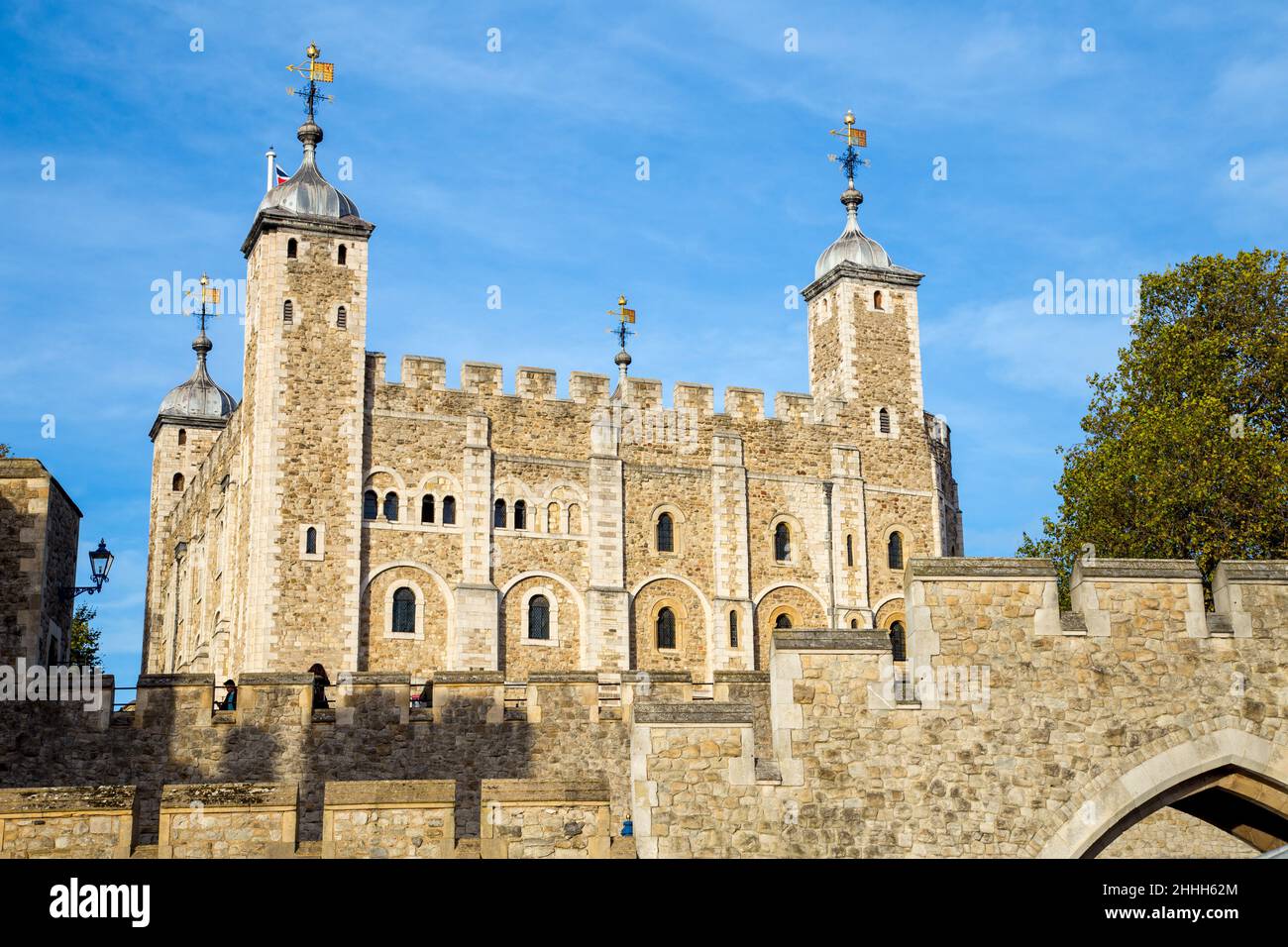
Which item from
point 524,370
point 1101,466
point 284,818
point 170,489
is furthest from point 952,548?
point 284,818

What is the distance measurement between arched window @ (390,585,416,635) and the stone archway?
2861cm

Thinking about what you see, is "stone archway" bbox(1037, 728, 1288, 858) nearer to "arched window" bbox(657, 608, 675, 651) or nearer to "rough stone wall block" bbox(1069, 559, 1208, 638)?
"rough stone wall block" bbox(1069, 559, 1208, 638)

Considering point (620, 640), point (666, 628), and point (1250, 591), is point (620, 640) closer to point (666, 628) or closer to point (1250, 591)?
point (666, 628)

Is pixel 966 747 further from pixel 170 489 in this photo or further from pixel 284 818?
pixel 170 489

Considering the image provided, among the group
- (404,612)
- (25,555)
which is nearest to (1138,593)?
(25,555)

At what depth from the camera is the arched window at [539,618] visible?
42500 mm

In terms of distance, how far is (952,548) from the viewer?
49.3m

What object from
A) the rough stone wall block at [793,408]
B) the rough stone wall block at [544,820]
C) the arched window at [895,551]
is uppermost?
the rough stone wall block at [793,408]

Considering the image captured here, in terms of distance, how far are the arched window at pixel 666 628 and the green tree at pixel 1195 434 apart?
12915mm

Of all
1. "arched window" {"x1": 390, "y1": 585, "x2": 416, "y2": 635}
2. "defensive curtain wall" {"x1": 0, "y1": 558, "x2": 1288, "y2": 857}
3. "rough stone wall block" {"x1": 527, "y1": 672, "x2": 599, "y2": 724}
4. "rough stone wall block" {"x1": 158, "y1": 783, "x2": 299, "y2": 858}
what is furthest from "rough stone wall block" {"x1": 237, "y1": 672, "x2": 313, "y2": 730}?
"arched window" {"x1": 390, "y1": 585, "x2": 416, "y2": 635}

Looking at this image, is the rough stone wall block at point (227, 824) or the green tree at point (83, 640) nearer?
the rough stone wall block at point (227, 824)

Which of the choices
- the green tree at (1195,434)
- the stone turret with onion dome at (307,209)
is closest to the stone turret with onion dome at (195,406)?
the stone turret with onion dome at (307,209)

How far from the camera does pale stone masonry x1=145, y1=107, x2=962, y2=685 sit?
4078cm

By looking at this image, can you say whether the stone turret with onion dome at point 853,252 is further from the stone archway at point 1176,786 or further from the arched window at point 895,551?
the stone archway at point 1176,786
